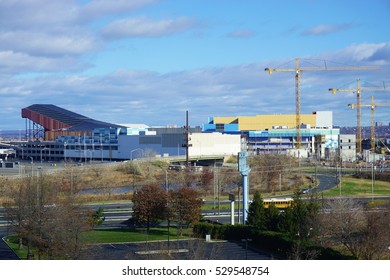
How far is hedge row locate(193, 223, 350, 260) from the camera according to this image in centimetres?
811

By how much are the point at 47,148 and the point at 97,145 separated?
5.25m

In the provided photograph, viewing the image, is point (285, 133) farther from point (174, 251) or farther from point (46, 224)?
point (46, 224)

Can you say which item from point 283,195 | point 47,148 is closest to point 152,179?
point 283,195

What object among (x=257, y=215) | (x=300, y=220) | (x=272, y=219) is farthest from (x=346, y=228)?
(x=257, y=215)

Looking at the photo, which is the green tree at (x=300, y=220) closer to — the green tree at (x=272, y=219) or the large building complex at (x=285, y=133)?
the green tree at (x=272, y=219)

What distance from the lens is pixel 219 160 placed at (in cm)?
3794

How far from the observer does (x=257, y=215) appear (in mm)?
11508

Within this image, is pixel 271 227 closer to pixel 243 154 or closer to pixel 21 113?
pixel 243 154

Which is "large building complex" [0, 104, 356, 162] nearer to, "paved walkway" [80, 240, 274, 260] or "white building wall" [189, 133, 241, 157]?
"white building wall" [189, 133, 241, 157]

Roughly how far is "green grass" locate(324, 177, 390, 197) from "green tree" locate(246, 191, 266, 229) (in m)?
9.20

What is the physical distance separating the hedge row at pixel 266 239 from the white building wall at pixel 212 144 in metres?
25.1

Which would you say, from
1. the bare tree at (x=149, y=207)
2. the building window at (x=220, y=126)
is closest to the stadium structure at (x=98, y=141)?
the building window at (x=220, y=126)

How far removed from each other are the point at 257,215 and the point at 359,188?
1244 centimetres

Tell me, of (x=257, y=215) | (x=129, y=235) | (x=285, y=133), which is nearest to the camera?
(x=257, y=215)
